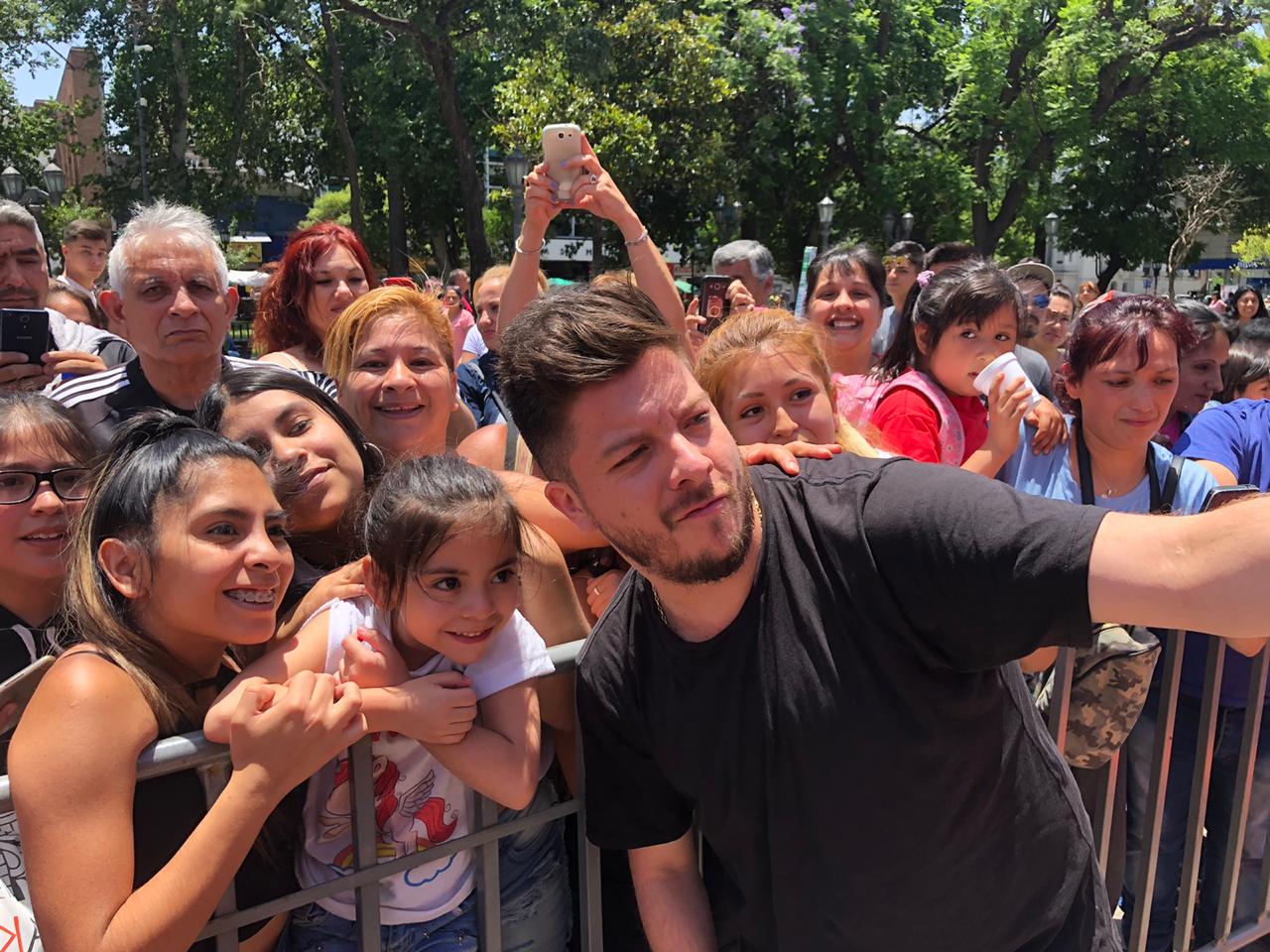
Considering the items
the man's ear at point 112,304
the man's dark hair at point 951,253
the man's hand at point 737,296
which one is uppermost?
the man's dark hair at point 951,253

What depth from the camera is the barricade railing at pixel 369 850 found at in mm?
1499

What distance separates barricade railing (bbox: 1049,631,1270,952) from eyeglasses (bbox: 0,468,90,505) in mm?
2210

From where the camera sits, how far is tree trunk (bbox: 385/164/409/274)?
24312mm

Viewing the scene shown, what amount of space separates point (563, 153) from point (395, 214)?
A: 23.5m

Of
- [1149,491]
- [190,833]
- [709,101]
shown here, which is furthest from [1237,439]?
[709,101]

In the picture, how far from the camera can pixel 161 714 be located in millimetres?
1571

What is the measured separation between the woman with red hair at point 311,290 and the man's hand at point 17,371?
802 millimetres

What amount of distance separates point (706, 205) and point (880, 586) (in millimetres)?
20774

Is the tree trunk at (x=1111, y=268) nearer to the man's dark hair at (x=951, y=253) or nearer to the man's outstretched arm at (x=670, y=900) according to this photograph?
the man's dark hair at (x=951, y=253)

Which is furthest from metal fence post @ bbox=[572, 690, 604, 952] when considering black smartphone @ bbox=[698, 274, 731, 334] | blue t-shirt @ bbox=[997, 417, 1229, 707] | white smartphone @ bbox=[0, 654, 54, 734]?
black smartphone @ bbox=[698, 274, 731, 334]

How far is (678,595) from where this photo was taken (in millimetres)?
1593

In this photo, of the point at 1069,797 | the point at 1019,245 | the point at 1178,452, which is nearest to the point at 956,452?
the point at 1178,452

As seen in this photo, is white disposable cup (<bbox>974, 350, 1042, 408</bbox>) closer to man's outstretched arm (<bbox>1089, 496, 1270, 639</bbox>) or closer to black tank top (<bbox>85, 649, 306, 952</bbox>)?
man's outstretched arm (<bbox>1089, 496, 1270, 639</bbox>)

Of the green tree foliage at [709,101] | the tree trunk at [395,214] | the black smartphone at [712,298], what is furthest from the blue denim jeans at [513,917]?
the tree trunk at [395,214]
